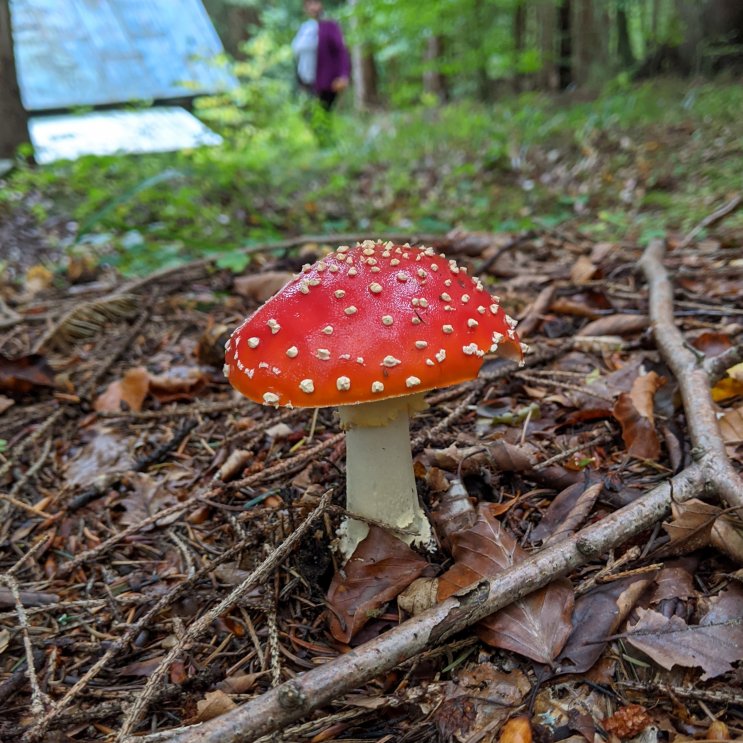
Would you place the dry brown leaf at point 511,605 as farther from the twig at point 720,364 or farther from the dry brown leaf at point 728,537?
the twig at point 720,364

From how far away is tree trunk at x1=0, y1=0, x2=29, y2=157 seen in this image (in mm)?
7266

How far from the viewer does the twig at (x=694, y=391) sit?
1.85m

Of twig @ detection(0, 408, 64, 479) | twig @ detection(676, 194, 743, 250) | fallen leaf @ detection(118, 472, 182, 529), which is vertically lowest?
fallen leaf @ detection(118, 472, 182, 529)

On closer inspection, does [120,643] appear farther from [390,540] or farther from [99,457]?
[99,457]

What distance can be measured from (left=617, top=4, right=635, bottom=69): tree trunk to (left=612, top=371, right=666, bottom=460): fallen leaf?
9.67m

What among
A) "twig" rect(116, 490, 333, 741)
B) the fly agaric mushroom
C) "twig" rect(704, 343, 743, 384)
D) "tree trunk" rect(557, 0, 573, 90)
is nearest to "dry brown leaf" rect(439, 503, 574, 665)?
the fly agaric mushroom

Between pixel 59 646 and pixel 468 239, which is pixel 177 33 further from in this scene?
pixel 59 646

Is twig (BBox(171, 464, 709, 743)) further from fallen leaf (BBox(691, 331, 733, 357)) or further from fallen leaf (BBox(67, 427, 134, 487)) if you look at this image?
fallen leaf (BBox(67, 427, 134, 487))

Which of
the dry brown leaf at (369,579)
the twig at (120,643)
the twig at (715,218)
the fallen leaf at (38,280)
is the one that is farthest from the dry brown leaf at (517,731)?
the fallen leaf at (38,280)

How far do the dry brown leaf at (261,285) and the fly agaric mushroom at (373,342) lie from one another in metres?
1.93

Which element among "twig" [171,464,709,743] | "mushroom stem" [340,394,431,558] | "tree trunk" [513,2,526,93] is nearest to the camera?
"twig" [171,464,709,743]

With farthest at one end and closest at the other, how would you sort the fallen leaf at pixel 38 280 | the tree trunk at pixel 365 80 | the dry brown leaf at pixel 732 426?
the tree trunk at pixel 365 80
the fallen leaf at pixel 38 280
the dry brown leaf at pixel 732 426

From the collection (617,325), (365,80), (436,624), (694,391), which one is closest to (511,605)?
(436,624)

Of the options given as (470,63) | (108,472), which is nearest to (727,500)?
(108,472)
